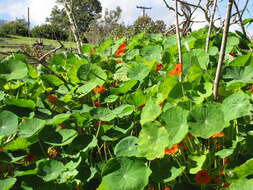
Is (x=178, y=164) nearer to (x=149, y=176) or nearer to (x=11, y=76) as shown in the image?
(x=149, y=176)

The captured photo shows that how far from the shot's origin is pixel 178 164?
2.83 feet

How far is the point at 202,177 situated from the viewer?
2.74ft

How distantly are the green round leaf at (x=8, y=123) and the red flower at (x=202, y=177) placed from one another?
52 cm

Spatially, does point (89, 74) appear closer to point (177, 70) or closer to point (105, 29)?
point (177, 70)

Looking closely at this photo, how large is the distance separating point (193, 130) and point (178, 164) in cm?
→ 13

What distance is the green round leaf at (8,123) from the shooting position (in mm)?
910

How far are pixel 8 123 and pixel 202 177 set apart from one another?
1.88 ft

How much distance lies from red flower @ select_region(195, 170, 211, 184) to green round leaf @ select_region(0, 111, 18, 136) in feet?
1.72

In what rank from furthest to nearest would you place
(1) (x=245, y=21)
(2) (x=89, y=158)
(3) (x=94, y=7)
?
(3) (x=94, y=7)
(1) (x=245, y=21)
(2) (x=89, y=158)

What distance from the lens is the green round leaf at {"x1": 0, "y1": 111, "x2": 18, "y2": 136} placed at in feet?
2.99

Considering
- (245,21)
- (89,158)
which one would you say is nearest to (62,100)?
(89,158)

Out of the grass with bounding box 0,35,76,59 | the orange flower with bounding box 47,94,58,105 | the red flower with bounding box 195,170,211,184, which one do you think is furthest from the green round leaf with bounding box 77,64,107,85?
the grass with bounding box 0,35,76,59

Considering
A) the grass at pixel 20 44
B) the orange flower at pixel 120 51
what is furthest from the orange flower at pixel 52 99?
the grass at pixel 20 44

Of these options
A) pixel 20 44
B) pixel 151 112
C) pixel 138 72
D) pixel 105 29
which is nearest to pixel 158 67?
pixel 138 72
